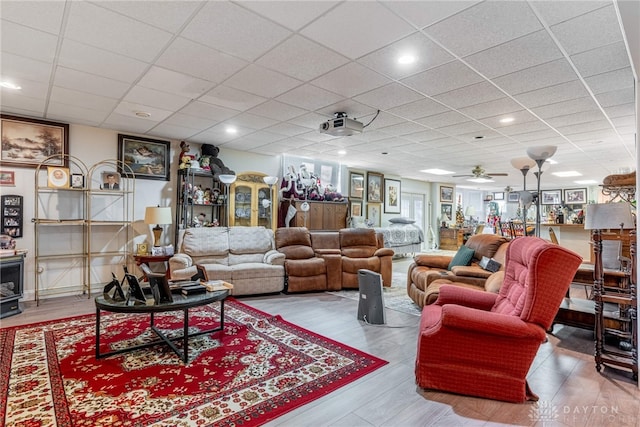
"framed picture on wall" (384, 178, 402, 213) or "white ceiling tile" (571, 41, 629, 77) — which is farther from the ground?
"white ceiling tile" (571, 41, 629, 77)

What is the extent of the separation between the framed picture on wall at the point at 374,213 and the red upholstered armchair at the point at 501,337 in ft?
22.3

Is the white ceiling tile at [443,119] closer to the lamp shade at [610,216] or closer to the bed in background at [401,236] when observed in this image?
the lamp shade at [610,216]

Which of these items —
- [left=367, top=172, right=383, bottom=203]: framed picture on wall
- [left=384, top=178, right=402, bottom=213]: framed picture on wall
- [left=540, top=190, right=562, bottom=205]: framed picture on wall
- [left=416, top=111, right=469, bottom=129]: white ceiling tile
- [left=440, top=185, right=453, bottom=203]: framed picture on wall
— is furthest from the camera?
[left=540, top=190, right=562, bottom=205]: framed picture on wall

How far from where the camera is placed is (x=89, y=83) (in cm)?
318

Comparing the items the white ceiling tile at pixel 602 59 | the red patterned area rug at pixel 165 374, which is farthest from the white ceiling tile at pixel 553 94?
the red patterned area rug at pixel 165 374

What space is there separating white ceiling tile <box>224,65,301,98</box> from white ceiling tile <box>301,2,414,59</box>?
2.37ft

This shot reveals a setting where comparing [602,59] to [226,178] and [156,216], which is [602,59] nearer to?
[226,178]

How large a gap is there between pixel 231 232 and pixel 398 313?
2.92 meters

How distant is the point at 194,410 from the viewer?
6.43ft

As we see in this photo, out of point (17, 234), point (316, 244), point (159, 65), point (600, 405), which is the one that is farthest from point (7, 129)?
point (600, 405)

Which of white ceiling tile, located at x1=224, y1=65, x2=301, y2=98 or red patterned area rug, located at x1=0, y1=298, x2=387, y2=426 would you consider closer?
red patterned area rug, located at x1=0, y1=298, x2=387, y2=426

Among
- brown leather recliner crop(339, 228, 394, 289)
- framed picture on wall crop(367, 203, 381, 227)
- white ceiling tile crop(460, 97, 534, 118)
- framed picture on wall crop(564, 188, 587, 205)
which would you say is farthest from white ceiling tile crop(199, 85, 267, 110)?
framed picture on wall crop(564, 188, 587, 205)

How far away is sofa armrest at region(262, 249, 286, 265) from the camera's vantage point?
4945 mm

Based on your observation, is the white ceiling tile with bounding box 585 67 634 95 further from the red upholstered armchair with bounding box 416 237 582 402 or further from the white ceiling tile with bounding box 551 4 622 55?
the red upholstered armchair with bounding box 416 237 582 402
